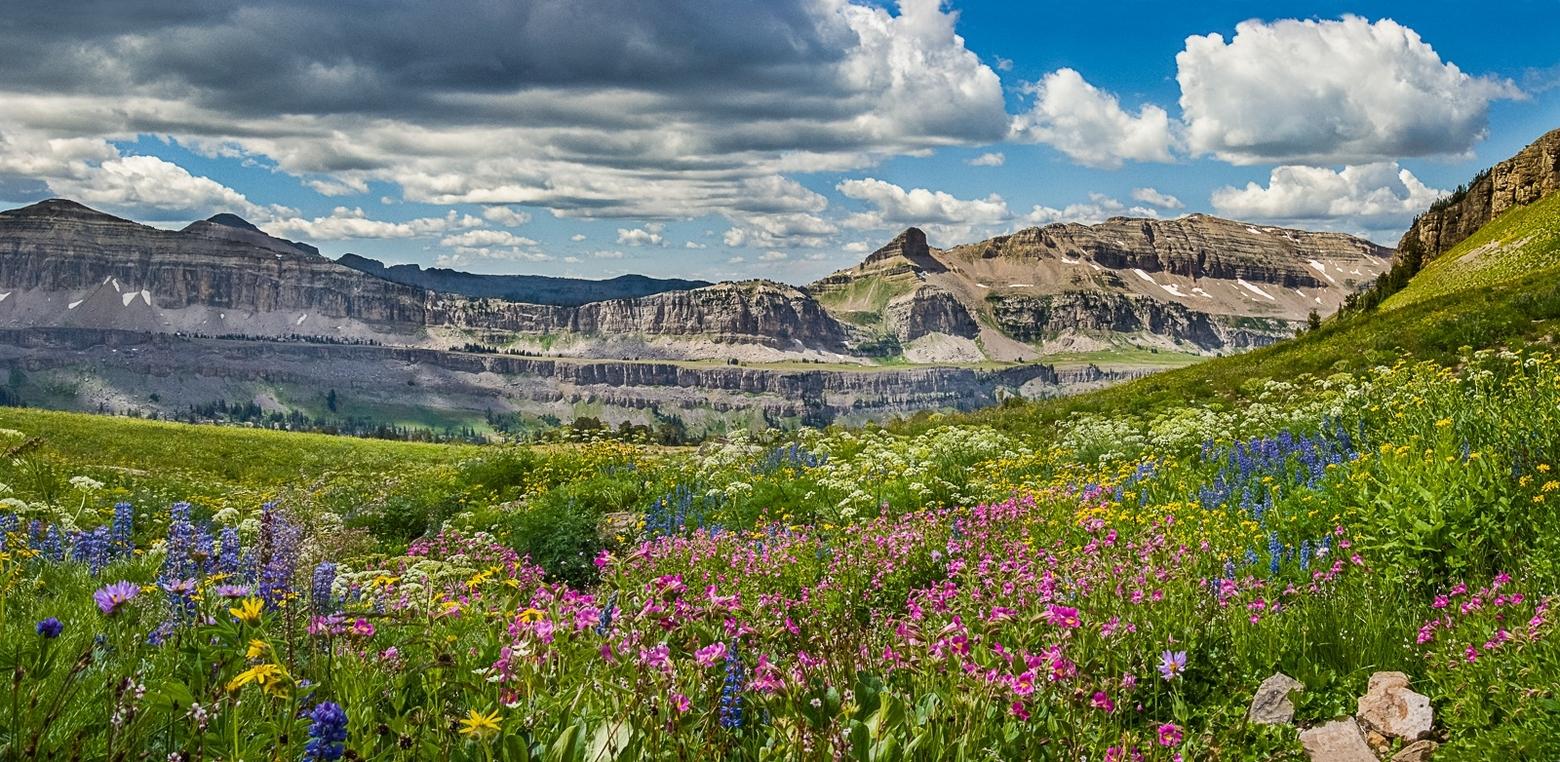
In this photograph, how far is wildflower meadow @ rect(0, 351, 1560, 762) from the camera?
3.77m

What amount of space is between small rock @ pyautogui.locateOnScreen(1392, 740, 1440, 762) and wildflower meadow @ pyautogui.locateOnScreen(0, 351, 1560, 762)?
5.6 inches

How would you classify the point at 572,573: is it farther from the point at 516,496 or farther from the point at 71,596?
the point at 516,496

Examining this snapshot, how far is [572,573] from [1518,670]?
9.65 metres

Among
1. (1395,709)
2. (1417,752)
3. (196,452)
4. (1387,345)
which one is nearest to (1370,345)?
(1387,345)

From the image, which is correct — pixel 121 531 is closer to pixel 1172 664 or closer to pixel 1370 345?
pixel 1172 664

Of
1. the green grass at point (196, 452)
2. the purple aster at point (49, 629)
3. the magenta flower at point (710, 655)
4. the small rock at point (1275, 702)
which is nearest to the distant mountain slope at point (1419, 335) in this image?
the small rock at point (1275, 702)

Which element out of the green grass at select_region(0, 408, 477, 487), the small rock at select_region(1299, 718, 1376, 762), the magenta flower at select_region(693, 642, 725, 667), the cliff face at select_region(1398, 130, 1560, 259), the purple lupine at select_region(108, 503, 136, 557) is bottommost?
the green grass at select_region(0, 408, 477, 487)

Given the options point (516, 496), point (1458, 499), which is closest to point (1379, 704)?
point (1458, 499)

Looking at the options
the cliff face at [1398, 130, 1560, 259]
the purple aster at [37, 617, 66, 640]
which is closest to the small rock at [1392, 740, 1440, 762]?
the purple aster at [37, 617, 66, 640]

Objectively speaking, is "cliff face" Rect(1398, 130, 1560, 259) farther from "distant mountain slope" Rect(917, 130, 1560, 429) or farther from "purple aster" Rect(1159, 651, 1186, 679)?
"purple aster" Rect(1159, 651, 1186, 679)

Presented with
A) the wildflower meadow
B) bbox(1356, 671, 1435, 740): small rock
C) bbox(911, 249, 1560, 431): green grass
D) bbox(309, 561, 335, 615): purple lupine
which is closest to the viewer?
the wildflower meadow

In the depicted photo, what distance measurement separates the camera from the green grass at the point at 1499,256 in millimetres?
42469

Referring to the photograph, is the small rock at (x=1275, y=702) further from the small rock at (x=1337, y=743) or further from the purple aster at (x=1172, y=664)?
the purple aster at (x=1172, y=664)

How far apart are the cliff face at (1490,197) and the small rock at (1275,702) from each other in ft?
228
